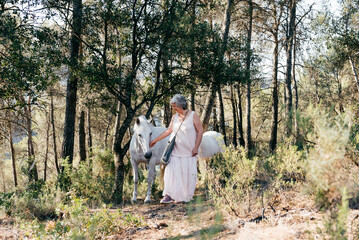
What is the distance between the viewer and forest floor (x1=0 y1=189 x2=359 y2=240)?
11.0 ft

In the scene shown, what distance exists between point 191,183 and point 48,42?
19.9 ft

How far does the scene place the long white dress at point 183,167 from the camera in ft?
19.3

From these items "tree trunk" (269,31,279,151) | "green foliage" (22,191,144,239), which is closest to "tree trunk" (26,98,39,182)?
"green foliage" (22,191,144,239)

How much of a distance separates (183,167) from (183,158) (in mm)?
189

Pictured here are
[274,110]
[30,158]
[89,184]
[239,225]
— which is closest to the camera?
[239,225]

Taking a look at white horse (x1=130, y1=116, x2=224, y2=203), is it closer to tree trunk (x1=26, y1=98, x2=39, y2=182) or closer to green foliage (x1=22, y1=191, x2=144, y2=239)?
green foliage (x1=22, y1=191, x2=144, y2=239)

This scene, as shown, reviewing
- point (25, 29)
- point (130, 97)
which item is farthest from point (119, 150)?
point (25, 29)

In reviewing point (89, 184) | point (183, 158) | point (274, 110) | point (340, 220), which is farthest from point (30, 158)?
point (340, 220)

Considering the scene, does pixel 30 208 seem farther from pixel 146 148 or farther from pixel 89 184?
pixel 146 148

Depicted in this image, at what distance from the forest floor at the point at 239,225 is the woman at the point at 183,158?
386mm

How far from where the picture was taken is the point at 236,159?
6570 millimetres

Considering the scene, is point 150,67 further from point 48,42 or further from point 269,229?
point 269,229

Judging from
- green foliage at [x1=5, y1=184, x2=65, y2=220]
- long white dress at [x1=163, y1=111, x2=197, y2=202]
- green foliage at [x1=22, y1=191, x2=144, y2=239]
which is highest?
long white dress at [x1=163, y1=111, x2=197, y2=202]

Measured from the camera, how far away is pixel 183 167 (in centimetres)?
590
